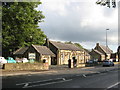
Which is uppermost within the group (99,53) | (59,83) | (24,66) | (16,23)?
(16,23)

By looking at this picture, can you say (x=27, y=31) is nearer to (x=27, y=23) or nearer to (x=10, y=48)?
(x=27, y=23)

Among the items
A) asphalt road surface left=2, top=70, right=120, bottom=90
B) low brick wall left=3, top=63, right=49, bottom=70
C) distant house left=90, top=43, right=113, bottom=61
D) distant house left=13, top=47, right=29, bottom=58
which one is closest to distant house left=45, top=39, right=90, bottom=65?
distant house left=13, top=47, right=29, bottom=58

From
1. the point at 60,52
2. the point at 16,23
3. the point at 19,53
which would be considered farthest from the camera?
the point at 60,52

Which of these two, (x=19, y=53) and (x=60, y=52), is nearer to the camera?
(x=19, y=53)

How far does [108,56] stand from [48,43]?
149ft

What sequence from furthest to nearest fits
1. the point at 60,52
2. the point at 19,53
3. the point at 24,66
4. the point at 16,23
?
1. the point at 60,52
2. the point at 19,53
3. the point at 16,23
4. the point at 24,66

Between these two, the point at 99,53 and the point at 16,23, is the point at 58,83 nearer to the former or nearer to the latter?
the point at 16,23

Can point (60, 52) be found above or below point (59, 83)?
above

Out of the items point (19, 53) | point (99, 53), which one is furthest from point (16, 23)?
point (99, 53)

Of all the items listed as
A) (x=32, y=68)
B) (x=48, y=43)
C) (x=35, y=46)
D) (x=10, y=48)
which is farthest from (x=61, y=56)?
(x=32, y=68)

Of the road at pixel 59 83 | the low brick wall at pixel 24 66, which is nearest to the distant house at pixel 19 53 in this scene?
the low brick wall at pixel 24 66

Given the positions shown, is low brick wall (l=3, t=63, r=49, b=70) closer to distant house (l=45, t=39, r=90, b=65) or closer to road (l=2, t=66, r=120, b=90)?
road (l=2, t=66, r=120, b=90)

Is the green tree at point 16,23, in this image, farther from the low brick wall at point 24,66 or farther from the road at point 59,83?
the road at point 59,83

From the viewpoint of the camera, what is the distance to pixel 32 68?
28.4 m
